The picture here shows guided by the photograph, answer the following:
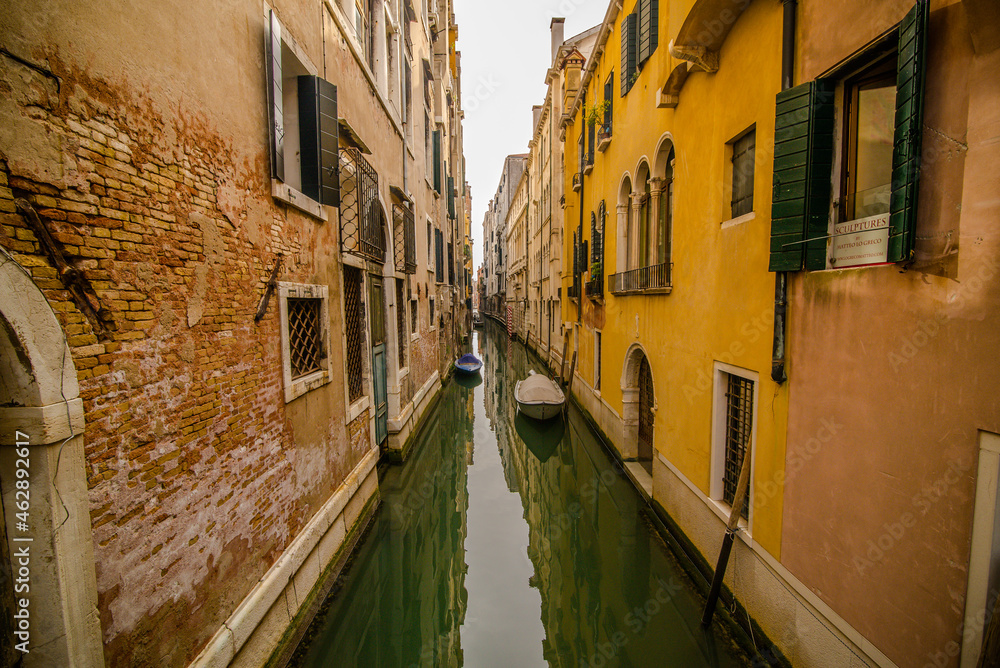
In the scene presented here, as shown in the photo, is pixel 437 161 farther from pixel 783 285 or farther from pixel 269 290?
pixel 783 285

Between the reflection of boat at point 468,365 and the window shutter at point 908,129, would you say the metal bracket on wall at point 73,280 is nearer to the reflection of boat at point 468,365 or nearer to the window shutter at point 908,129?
the window shutter at point 908,129

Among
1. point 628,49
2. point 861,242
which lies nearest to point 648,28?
point 628,49

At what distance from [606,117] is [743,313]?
21.2 ft

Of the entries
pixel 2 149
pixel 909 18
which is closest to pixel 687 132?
pixel 909 18

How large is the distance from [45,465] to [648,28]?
7668 mm

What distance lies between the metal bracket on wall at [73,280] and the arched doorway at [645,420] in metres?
6.94

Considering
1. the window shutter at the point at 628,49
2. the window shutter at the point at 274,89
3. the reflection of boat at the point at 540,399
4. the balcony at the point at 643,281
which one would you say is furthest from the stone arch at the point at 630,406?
the window shutter at the point at 274,89

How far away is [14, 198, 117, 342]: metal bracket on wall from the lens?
187cm

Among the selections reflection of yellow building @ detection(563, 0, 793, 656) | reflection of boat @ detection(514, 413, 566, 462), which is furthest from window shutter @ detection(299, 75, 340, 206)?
reflection of boat @ detection(514, 413, 566, 462)

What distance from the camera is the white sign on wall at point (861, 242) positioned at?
8.61 feet

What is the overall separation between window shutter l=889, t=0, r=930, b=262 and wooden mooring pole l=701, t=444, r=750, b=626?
6.99 ft

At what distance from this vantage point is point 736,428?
445 cm

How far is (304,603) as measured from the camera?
4.14 metres

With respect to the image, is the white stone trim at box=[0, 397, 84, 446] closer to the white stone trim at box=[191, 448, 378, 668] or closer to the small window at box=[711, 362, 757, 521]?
the white stone trim at box=[191, 448, 378, 668]
